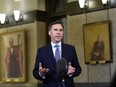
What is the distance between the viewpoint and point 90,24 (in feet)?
26.2

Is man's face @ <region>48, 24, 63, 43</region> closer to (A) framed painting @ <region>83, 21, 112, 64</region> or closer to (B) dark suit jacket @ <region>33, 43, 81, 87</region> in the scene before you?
(B) dark suit jacket @ <region>33, 43, 81, 87</region>

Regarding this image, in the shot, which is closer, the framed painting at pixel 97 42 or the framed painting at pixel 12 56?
the framed painting at pixel 97 42

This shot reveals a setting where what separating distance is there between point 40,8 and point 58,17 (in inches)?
28.9

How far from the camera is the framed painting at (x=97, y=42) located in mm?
7562

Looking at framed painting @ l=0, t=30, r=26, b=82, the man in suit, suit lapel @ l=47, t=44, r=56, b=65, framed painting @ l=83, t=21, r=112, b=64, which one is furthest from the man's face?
framed painting @ l=0, t=30, r=26, b=82

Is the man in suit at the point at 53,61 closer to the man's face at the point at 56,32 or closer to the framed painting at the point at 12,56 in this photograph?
the man's face at the point at 56,32

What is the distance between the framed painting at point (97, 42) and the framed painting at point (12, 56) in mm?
2563

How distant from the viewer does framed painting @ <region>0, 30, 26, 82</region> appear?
983 centimetres

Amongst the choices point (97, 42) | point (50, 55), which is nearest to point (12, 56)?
point (97, 42)

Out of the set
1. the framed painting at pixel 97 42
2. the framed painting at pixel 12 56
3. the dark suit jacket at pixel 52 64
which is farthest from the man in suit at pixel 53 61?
the framed painting at pixel 12 56

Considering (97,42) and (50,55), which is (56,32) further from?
(97,42)

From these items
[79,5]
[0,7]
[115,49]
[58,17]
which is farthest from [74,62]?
Result: [0,7]

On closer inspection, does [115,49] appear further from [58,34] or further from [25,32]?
[58,34]

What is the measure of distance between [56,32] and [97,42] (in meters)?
4.97
